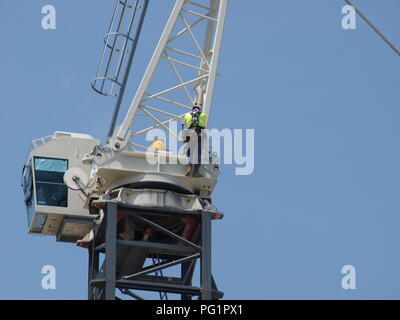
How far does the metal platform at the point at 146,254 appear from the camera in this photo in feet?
195

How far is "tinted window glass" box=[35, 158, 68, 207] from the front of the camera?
224ft

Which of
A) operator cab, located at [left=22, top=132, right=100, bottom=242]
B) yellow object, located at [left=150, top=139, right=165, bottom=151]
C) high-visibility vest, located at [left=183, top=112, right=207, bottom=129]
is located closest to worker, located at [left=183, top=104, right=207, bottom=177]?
high-visibility vest, located at [left=183, top=112, right=207, bottom=129]

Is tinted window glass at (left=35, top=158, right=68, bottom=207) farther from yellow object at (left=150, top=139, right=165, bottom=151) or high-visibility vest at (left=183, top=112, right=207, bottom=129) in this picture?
high-visibility vest at (left=183, top=112, right=207, bottom=129)

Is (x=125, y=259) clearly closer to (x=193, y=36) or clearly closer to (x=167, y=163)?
(x=167, y=163)

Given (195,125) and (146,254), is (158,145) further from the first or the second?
(146,254)

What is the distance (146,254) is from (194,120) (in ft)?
19.7

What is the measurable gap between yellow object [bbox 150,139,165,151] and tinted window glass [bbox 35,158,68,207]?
284 inches

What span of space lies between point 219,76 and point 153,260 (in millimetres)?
8213

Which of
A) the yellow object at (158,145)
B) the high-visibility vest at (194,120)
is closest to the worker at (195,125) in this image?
the high-visibility vest at (194,120)

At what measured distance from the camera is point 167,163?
6178 centimetres

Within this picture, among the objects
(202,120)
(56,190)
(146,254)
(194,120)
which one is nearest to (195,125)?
(194,120)

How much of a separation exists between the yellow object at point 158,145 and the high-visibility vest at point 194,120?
1.83 meters
